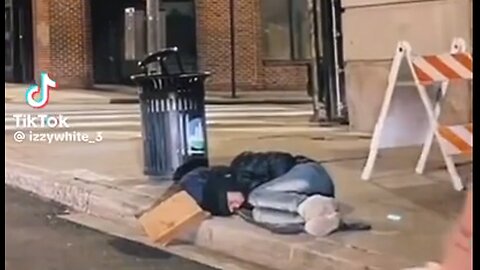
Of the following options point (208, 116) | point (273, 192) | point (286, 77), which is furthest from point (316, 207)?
point (208, 116)

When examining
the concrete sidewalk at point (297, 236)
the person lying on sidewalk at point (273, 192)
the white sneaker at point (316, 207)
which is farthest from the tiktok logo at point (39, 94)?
the white sneaker at point (316, 207)

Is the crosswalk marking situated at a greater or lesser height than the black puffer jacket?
greater

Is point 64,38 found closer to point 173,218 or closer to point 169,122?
point 173,218

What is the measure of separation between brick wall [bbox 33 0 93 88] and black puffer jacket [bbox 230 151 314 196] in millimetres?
1027

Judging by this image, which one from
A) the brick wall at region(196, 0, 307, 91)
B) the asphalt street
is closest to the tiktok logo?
the brick wall at region(196, 0, 307, 91)

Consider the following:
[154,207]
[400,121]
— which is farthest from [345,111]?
[154,207]

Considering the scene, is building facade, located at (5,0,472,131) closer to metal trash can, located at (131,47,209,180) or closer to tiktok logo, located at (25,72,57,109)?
tiktok logo, located at (25,72,57,109)

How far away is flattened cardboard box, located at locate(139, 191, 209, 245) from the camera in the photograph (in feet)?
20.1

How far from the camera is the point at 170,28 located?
5.87m

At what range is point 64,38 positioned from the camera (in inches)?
230

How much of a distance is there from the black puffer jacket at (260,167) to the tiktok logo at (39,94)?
1.28 meters

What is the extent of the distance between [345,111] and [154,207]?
1.42m

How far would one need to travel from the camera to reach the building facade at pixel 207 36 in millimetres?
5492

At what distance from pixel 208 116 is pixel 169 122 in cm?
34
